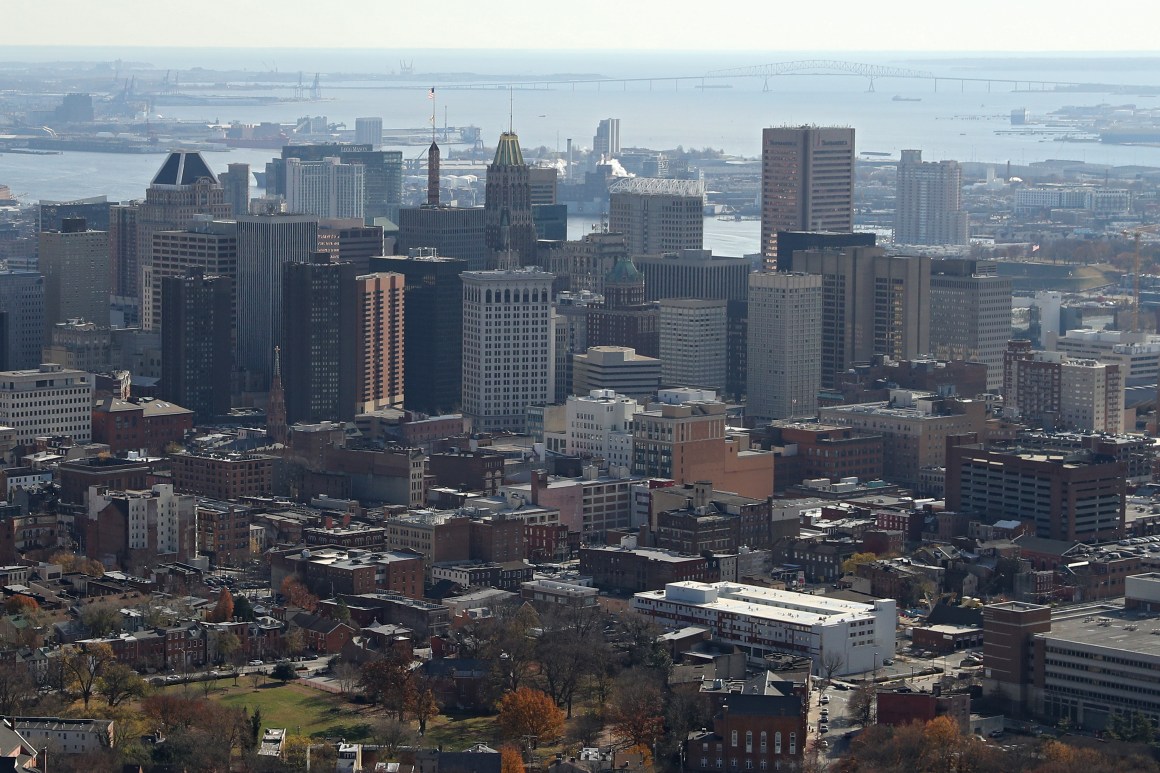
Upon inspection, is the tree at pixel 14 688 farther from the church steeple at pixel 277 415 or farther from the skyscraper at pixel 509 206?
the skyscraper at pixel 509 206

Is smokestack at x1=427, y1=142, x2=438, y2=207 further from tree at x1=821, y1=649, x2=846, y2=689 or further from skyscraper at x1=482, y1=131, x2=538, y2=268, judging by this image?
tree at x1=821, y1=649, x2=846, y2=689

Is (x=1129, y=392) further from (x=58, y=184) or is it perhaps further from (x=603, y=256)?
(x=58, y=184)

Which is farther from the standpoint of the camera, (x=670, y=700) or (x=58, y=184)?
(x=58, y=184)

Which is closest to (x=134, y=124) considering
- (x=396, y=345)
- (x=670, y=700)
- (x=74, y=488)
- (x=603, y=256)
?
(x=603, y=256)

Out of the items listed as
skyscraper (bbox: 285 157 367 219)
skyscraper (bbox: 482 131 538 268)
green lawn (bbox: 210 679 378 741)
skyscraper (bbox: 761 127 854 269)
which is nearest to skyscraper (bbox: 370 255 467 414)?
skyscraper (bbox: 482 131 538 268)

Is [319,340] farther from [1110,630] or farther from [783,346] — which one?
[1110,630]

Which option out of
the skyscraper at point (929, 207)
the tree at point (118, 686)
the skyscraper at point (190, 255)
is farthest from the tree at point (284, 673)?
the skyscraper at point (929, 207)
